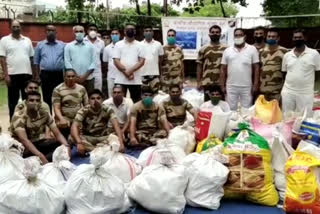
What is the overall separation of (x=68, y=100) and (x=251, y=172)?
9.15 feet

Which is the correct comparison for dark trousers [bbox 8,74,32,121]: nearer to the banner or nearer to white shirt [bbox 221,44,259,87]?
white shirt [bbox 221,44,259,87]

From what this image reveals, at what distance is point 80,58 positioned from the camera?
274 inches

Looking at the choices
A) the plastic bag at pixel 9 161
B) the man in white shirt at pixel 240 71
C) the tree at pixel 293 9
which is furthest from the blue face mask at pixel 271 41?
the tree at pixel 293 9

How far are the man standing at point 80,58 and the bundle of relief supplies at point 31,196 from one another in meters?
3.40

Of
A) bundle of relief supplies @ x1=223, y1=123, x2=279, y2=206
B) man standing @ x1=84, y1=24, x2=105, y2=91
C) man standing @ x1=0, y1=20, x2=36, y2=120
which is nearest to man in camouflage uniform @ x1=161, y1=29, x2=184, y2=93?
man standing @ x1=84, y1=24, x2=105, y2=91

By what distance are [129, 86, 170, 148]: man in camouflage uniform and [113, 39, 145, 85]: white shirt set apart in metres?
0.98

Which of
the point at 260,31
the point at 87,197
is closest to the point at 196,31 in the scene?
the point at 260,31

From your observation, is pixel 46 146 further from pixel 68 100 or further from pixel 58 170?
pixel 58 170

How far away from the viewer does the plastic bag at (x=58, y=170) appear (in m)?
3.91

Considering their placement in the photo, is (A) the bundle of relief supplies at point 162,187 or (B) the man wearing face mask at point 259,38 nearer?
(A) the bundle of relief supplies at point 162,187

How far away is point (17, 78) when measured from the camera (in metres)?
7.03

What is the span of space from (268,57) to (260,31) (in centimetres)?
81

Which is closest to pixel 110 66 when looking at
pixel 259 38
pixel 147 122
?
pixel 147 122

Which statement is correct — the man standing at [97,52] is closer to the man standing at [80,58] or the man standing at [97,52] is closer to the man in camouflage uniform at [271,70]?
the man standing at [80,58]
